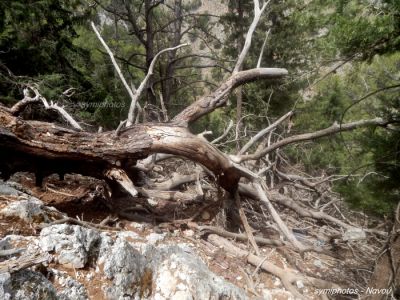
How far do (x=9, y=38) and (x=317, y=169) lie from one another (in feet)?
31.4

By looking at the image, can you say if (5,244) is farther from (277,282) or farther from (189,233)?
(277,282)

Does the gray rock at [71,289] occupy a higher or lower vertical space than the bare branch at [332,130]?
lower

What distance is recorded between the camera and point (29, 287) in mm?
1809

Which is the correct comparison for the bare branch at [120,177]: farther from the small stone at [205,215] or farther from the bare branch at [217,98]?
the small stone at [205,215]

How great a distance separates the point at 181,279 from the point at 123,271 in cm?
48

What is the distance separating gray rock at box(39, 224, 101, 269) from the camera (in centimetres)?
226

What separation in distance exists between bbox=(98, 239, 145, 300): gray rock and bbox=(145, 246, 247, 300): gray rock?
0.15 m

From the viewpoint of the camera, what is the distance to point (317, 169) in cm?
1107

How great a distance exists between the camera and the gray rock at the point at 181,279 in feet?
8.18

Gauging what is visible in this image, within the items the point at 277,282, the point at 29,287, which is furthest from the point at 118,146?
the point at 277,282

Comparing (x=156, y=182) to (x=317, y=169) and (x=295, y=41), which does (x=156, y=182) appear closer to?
(x=317, y=169)

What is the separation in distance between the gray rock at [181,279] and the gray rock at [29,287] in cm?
84

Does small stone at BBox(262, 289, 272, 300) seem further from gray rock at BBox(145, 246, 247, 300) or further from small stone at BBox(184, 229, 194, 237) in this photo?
small stone at BBox(184, 229, 194, 237)

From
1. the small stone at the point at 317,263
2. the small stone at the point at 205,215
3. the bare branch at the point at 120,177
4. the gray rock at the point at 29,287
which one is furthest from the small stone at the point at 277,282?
the gray rock at the point at 29,287
